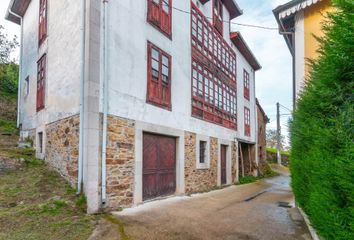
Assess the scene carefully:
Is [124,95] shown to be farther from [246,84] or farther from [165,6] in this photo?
[246,84]

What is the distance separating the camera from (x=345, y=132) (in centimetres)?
286

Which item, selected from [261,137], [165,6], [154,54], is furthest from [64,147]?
[261,137]

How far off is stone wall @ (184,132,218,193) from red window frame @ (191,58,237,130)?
51.6 inches

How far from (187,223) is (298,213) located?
11.1ft

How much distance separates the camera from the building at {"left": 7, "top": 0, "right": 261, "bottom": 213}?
6945 millimetres

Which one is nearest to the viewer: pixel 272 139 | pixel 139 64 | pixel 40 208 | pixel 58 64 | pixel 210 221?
pixel 40 208

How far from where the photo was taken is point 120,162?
731cm

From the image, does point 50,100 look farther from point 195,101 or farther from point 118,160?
point 195,101

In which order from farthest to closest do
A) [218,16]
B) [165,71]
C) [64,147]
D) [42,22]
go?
[218,16]
[42,22]
[165,71]
[64,147]

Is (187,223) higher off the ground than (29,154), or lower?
lower

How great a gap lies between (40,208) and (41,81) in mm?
5763

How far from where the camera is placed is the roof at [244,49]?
1711cm

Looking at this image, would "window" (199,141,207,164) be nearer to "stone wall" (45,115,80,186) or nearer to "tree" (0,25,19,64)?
"stone wall" (45,115,80,186)

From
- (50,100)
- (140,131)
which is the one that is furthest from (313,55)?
(50,100)
